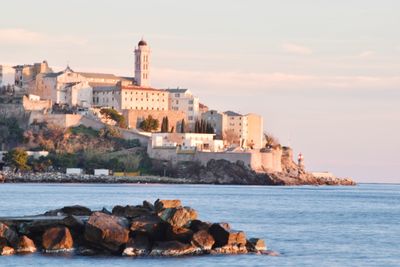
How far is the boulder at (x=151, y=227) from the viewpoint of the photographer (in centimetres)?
3194

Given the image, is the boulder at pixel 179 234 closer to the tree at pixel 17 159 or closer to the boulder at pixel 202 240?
the boulder at pixel 202 240

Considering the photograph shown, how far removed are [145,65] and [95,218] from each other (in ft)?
326

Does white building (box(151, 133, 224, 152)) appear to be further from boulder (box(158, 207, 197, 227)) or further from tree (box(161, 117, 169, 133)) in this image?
boulder (box(158, 207, 197, 227))

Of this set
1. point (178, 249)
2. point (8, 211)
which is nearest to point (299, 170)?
point (8, 211)

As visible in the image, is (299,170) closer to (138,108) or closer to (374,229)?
(138,108)

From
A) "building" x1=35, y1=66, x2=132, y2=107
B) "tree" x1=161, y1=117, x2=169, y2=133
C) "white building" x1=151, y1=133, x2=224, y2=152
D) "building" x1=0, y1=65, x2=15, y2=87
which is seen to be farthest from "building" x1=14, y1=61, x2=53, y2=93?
"white building" x1=151, y1=133, x2=224, y2=152

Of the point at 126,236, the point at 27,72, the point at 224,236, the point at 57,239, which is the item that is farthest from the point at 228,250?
the point at 27,72

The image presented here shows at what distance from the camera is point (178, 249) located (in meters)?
31.8

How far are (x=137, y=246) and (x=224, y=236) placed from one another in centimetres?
283

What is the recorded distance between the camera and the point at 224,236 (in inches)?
1291

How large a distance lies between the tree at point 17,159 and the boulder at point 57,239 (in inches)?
2902

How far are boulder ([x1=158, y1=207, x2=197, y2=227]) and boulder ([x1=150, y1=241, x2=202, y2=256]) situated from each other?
2.23ft

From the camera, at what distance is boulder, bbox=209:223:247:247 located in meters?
32.5

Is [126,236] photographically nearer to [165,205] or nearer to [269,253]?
[165,205]
